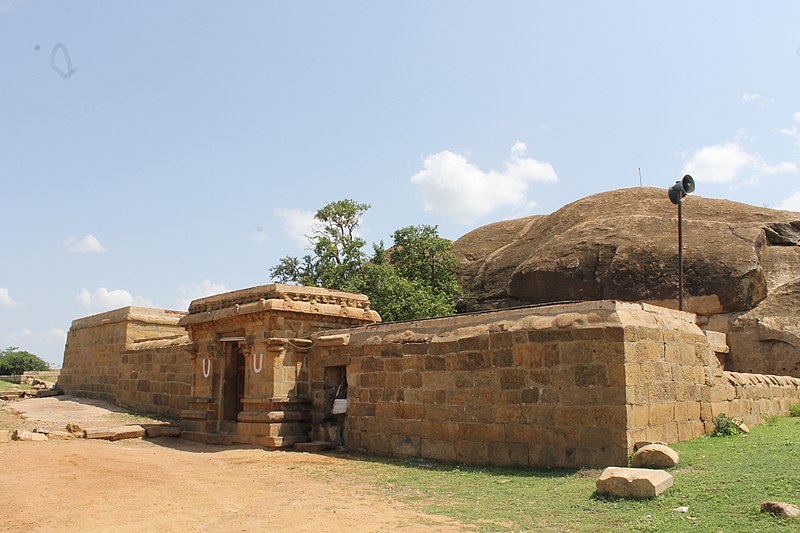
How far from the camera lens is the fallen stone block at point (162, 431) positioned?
12.6m

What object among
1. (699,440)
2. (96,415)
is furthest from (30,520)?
(96,415)

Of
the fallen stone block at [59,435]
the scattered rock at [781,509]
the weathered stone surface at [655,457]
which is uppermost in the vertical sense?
the weathered stone surface at [655,457]

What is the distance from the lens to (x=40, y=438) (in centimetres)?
1111

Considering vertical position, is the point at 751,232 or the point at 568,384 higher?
the point at 751,232

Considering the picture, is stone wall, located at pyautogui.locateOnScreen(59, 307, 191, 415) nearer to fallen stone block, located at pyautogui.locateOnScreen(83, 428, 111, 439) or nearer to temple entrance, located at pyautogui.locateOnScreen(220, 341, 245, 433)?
temple entrance, located at pyautogui.locateOnScreen(220, 341, 245, 433)

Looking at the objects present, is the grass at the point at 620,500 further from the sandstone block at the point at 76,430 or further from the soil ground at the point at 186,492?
the sandstone block at the point at 76,430

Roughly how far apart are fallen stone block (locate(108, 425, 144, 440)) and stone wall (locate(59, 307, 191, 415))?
1893 millimetres

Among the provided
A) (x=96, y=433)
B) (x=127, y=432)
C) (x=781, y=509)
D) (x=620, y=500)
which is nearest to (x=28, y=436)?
(x=96, y=433)

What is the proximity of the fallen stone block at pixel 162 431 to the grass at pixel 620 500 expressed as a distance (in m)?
5.77

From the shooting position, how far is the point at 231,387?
42.7 ft

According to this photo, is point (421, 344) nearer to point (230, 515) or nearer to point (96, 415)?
point (230, 515)

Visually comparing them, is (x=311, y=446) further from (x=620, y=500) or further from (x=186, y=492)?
(x=620, y=500)

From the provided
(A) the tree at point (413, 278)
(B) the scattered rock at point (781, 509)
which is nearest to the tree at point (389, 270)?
(A) the tree at point (413, 278)

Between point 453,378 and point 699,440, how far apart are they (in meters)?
3.25
